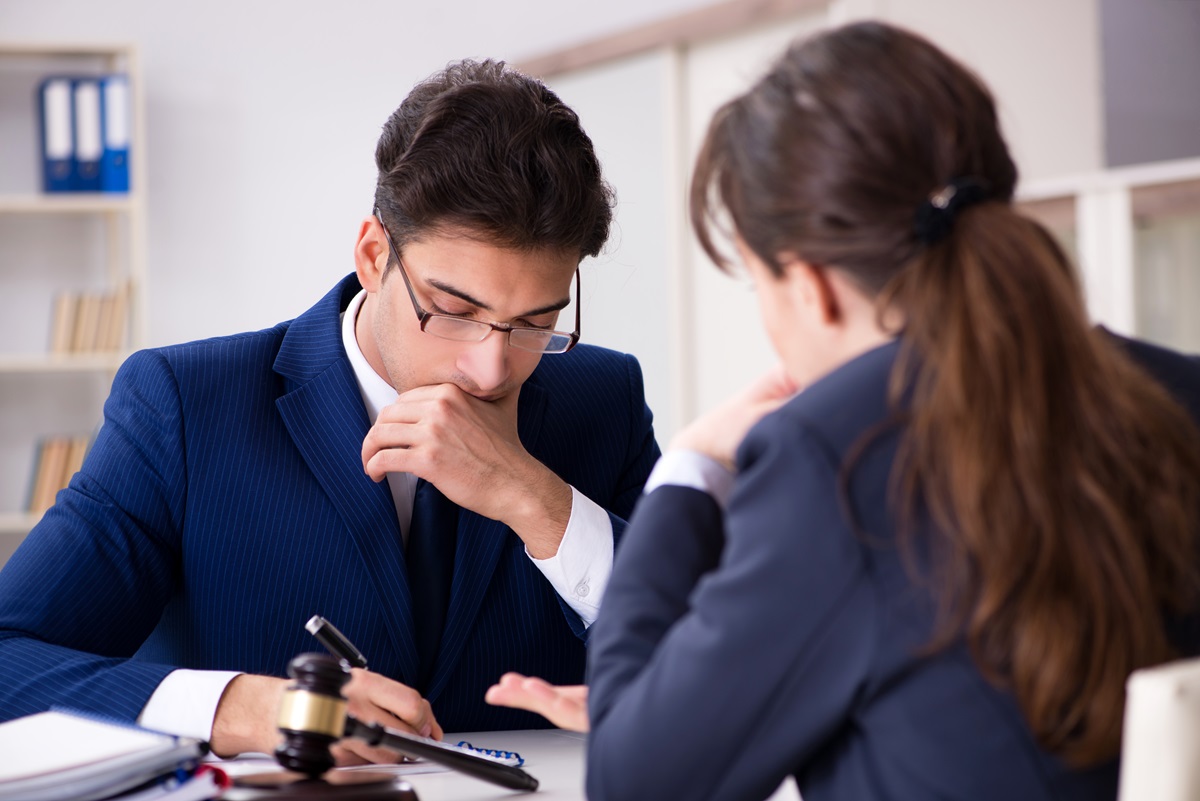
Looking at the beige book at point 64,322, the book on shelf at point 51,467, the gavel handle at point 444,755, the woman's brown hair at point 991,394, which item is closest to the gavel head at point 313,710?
the gavel handle at point 444,755

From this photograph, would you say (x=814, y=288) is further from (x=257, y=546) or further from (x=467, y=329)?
(x=257, y=546)

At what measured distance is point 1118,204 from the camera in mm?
3188

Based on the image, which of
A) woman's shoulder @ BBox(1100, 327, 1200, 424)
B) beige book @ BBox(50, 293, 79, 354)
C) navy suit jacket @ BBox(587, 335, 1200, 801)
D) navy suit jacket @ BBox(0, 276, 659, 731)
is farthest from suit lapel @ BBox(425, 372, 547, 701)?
beige book @ BBox(50, 293, 79, 354)

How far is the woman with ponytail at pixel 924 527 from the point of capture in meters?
0.81

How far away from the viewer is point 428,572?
1571mm

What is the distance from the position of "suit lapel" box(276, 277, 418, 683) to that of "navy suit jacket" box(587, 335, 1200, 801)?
0.72 meters

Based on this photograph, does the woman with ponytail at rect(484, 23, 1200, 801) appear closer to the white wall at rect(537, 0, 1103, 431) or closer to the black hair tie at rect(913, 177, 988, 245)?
the black hair tie at rect(913, 177, 988, 245)

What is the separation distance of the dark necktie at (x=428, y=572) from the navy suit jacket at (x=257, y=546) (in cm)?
2

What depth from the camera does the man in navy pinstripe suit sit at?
4.97ft

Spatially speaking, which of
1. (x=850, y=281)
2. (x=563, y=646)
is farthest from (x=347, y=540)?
(x=850, y=281)

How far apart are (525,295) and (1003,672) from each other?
0.86 meters

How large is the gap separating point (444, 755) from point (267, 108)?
12.5 ft

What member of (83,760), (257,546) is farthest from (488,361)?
(83,760)

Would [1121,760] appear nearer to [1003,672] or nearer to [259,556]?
[1003,672]
